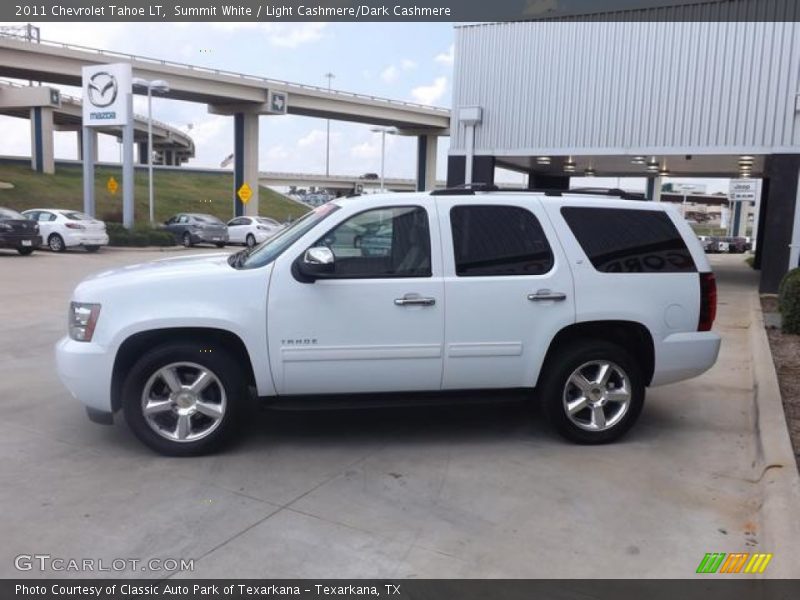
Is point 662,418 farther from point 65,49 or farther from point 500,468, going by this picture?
point 65,49

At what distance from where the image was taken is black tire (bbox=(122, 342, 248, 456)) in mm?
4891

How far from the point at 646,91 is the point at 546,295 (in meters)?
12.2

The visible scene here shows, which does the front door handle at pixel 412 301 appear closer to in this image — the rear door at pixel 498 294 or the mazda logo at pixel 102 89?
the rear door at pixel 498 294

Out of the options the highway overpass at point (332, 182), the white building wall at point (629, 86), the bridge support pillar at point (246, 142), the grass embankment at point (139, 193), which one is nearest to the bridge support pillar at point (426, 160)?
the bridge support pillar at point (246, 142)

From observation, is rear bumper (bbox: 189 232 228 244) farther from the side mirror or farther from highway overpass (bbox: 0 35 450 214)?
the side mirror

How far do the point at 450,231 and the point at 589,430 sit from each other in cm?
187

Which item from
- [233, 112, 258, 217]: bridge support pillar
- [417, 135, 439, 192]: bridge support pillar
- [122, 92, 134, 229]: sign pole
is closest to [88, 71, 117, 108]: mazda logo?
[122, 92, 134, 229]: sign pole

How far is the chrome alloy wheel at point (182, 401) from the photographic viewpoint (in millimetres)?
4949

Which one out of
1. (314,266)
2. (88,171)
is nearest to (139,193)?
(88,171)

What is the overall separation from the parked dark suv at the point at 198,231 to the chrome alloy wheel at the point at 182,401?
27.9 meters
